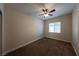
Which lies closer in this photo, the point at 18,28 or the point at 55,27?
the point at 55,27

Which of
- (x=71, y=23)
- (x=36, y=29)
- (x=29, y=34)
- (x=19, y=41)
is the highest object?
(x=71, y=23)

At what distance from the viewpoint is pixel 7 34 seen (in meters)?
2.79

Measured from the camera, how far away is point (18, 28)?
3469 millimetres

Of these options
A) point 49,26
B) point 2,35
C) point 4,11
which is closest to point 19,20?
point 4,11

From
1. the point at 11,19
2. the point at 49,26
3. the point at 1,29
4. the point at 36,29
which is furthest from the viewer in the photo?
the point at 36,29

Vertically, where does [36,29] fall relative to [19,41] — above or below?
above

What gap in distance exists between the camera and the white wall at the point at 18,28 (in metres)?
2.78

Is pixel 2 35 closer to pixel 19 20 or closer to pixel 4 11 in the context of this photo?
pixel 4 11

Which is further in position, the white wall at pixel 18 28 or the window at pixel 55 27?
the window at pixel 55 27

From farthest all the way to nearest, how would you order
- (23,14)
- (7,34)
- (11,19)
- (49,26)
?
(23,14)
(49,26)
(11,19)
(7,34)

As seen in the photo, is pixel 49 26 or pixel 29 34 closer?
pixel 49 26

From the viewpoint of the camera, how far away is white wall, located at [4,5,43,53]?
2777 millimetres

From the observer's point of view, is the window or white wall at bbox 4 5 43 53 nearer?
white wall at bbox 4 5 43 53

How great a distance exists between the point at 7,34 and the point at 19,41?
3.01ft
